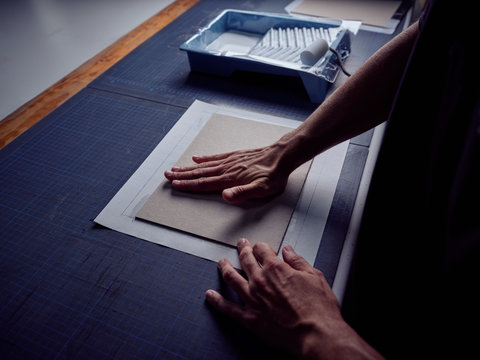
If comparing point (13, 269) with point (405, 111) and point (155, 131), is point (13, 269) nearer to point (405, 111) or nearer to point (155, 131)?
point (155, 131)

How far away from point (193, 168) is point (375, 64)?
41 cm

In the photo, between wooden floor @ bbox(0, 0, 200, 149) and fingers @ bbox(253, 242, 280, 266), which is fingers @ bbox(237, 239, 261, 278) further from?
wooden floor @ bbox(0, 0, 200, 149)

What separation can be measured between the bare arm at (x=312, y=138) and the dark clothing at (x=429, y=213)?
0.13 meters

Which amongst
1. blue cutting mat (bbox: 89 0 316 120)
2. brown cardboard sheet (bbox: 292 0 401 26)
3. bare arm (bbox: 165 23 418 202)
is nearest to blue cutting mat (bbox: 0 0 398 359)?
blue cutting mat (bbox: 89 0 316 120)

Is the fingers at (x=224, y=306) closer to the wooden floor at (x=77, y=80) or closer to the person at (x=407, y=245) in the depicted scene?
the person at (x=407, y=245)

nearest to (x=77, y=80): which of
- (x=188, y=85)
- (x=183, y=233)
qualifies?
(x=188, y=85)

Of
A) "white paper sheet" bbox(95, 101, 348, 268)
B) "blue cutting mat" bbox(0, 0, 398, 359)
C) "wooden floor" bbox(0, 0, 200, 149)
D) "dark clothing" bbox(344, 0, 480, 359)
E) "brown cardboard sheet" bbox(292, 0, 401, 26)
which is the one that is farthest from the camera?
"brown cardboard sheet" bbox(292, 0, 401, 26)

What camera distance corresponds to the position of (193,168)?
69 cm

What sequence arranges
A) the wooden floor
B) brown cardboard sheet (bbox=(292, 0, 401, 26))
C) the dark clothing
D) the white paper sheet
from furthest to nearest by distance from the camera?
brown cardboard sheet (bbox=(292, 0, 401, 26)), the wooden floor, the white paper sheet, the dark clothing

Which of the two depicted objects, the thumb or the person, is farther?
the thumb

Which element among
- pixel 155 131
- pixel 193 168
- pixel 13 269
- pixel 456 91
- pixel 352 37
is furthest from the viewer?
pixel 352 37

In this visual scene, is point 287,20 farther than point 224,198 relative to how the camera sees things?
Yes

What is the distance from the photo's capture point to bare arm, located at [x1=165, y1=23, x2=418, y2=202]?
0.57 m

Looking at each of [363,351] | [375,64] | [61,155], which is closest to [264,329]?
[363,351]
